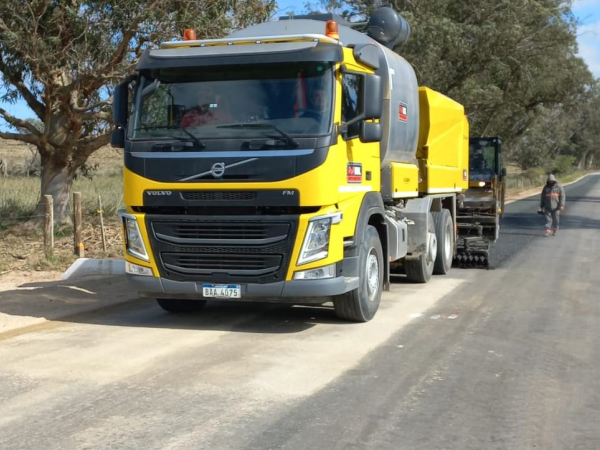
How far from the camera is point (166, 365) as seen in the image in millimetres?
6434

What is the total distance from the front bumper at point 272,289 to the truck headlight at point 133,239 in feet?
0.81

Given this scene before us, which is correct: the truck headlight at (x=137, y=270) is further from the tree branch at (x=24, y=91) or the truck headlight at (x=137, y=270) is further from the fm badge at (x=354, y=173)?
the tree branch at (x=24, y=91)

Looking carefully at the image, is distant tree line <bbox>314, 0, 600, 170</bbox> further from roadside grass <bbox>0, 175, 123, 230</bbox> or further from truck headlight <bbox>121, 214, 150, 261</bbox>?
truck headlight <bbox>121, 214, 150, 261</bbox>

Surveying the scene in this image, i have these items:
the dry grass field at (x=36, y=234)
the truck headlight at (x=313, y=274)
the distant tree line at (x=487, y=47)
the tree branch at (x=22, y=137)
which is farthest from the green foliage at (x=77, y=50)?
the distant tree line at (x=487, y=47)

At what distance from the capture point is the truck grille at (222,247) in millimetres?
7348

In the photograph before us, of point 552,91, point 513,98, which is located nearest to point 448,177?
point 513,98

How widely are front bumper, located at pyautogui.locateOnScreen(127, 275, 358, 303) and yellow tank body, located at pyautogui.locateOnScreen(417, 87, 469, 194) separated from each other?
398 centimetres

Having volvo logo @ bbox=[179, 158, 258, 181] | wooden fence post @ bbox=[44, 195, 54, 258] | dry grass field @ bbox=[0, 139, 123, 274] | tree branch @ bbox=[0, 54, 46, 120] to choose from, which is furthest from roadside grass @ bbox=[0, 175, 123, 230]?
volvo logo @ bbox=[179, 158, 258, 181]

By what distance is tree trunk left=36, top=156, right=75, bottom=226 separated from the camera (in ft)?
53.4

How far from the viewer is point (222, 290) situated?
297 inches

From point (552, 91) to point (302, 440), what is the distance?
124 ft

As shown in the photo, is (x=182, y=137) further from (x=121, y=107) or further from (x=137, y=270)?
(x=137, y=270)

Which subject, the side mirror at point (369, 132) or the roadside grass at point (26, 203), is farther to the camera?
the roadside grass at point (26, 203)

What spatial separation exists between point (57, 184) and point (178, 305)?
28.1ft
